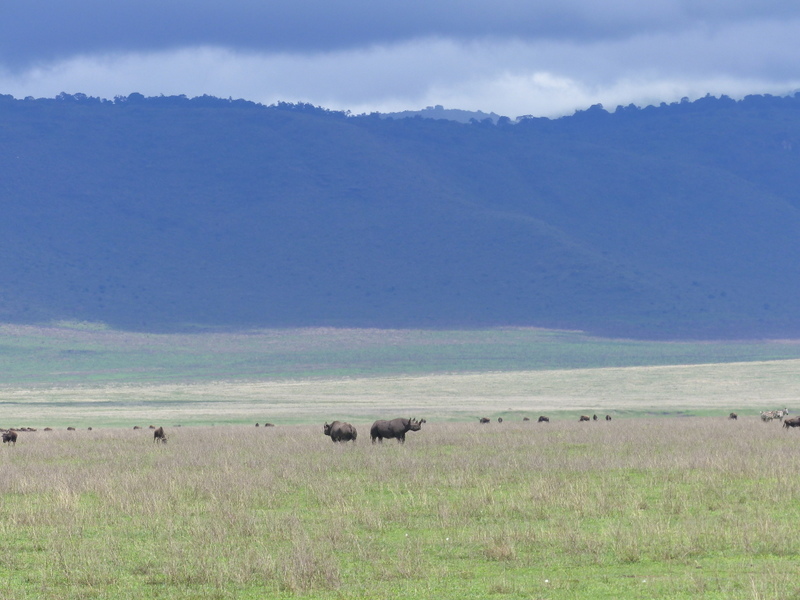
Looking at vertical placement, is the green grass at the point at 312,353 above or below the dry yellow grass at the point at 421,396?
above

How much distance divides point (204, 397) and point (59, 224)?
112 meters

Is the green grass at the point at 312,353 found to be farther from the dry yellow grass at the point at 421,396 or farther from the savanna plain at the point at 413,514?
the savanna plain at the point at 413,514

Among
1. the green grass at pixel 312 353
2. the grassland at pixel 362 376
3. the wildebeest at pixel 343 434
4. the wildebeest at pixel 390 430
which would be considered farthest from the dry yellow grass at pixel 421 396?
the wildebeest at pixel 390 430

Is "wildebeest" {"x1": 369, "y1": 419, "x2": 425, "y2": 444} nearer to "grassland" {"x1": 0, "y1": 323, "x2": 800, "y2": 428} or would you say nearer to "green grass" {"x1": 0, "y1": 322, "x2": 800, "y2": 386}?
"grassland" {"x1": 0, "y1": 323, "x2": 800, "y2": 428}

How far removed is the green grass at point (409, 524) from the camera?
1268 centimetres

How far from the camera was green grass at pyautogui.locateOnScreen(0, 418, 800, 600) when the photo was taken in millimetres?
12680

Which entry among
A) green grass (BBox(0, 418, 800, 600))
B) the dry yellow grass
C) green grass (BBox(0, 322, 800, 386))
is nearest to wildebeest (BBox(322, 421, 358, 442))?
green grass (BBox(0, 418, 800, 600))

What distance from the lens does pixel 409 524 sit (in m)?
16.7

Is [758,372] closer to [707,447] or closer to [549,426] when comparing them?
[549,426]

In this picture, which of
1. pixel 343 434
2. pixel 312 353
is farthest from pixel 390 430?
pixel 312 353

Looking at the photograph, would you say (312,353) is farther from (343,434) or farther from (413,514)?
(413,514)

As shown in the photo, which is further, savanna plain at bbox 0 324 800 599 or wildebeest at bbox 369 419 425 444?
wildebeest at bbox 369 419 425 444

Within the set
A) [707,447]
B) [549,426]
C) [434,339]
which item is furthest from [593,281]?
[707,447]

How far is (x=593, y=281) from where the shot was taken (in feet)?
575
